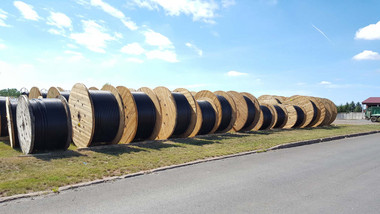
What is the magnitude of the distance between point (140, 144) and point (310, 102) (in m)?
15.9

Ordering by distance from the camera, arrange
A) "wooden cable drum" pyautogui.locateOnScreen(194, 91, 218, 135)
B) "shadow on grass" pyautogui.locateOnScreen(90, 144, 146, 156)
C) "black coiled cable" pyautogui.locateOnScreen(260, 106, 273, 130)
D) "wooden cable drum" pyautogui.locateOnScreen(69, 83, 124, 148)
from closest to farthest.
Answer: "shadow on grass" pyautogui.locateOnScreen(90, 144, 146, 156)
"wooden cable drum" pyautogui.locateOnScreen(69, 83, 124, 148)
"wooden cable drum" pyautogui.locateOnScreen(194, 91, 218, 135)
"black coiled cable" pyautogui.locateOnScreen(260, 106, 273, 130)

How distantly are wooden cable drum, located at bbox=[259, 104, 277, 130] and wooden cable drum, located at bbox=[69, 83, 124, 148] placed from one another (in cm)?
1040

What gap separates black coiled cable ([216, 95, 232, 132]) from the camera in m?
14.1

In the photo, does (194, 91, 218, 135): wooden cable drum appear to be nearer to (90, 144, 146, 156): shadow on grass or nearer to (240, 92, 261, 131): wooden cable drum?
(240, 92, 261, 131): wooden cable drum

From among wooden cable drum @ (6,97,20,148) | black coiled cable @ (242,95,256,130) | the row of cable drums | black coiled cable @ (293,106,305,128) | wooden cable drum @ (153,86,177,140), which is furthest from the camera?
black coiled cable @ (293,106,305,128)

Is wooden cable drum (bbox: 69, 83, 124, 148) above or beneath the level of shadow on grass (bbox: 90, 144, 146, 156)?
above

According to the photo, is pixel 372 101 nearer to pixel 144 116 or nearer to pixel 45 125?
pixel 144 116

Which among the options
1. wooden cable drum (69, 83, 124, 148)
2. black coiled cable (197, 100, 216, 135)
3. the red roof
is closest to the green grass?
wooden cable drum (69, 83, 124, 148)

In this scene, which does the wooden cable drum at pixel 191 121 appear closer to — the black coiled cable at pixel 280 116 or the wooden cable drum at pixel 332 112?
the black coiled cable at pixel 280 116

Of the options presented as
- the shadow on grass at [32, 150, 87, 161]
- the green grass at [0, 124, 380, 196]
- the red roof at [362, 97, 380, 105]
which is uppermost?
the red roof at [362, 97, 380, 105]

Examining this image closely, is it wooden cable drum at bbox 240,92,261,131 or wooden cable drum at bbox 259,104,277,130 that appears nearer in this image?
wooden cable drum at bbox 240,92,261,131

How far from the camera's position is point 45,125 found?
25.4 feet

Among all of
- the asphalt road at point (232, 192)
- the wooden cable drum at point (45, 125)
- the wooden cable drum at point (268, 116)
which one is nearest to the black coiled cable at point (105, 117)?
the wooden cable drum at point (45, 125)

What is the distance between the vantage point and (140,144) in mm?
9938
